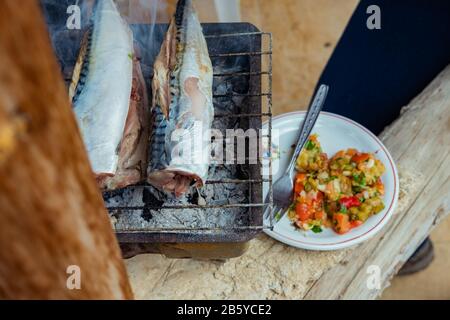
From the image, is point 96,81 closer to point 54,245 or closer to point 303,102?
point 54,245

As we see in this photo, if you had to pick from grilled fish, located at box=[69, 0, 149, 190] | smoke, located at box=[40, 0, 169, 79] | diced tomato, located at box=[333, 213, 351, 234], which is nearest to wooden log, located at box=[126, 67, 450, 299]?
diced tomato, located at box=[333, 213, 351, 234]

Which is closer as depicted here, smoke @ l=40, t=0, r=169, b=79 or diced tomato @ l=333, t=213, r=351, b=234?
diced tomato @ l=333, t=213, r=351, b=234

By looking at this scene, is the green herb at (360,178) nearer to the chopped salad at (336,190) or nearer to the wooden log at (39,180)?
the chopped salad at (336,190)

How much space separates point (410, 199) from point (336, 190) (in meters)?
0.34

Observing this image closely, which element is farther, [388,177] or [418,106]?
[418,106]

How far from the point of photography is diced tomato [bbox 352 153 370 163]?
212 centimetres

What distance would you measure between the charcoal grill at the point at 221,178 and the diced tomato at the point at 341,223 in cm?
29

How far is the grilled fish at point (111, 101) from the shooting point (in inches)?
66.9

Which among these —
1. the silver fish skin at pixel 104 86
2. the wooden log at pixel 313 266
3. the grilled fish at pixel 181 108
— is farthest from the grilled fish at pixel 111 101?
the wooden log at pixel 313 266

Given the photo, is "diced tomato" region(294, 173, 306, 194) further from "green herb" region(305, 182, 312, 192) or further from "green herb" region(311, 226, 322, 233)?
"green herb" region(311, 226, 322, 233)
